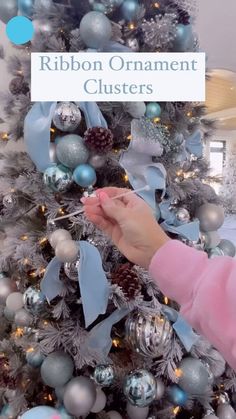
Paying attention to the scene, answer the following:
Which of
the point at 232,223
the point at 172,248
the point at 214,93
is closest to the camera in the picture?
the point at 172,248

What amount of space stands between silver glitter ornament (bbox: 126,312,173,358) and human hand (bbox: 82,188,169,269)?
0.36 meters

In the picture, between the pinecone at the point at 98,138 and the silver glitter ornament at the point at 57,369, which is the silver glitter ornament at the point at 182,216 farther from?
the silver glitter ornament at the point at 57,369

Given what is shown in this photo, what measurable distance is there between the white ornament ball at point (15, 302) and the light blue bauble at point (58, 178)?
10.8 inches

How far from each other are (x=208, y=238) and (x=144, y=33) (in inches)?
19.1

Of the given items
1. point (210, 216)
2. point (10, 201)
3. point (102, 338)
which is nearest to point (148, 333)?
point (102, 338)

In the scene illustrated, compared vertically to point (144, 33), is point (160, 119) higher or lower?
lower

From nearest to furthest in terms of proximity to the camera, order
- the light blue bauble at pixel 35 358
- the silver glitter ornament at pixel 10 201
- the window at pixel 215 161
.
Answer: the light blue bauble at pixel 35 358 → the silver glitter ornament at pixel 10 201 → the window at pixel 215 161

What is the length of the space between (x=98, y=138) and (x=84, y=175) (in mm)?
79

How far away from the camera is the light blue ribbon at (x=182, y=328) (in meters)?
0.94

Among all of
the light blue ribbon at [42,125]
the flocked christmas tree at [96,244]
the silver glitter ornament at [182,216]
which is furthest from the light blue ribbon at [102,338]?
the light blue ribbon at [42,125]

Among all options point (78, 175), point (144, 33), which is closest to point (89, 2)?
point (144, 33)

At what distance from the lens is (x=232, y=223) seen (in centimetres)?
289

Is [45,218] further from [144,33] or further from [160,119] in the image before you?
[144,33]

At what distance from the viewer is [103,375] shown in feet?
2.95
